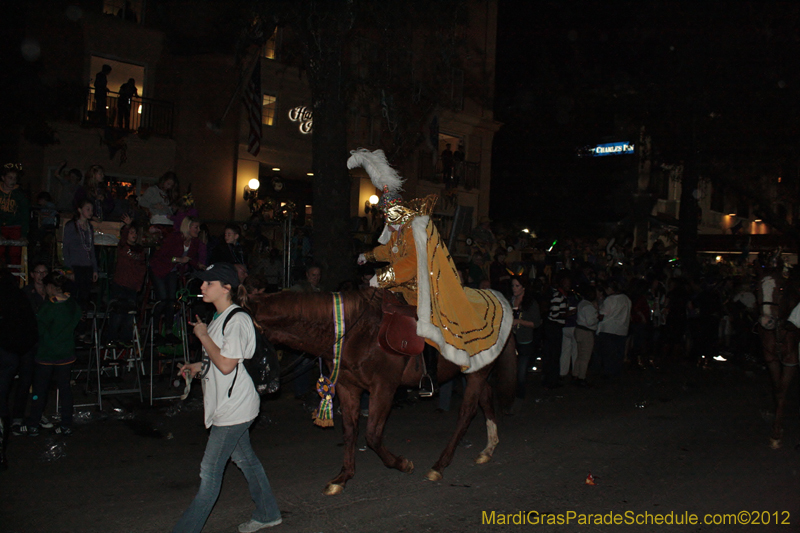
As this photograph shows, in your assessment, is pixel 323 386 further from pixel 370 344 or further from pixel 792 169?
pixel 792 169

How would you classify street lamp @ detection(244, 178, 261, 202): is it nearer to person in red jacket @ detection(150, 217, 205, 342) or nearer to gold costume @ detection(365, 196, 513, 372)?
person in red jacket @ detection(150, 217, 205, 342)

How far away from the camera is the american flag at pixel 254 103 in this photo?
60.8ft

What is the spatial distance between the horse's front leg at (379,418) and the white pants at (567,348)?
23.2 feet

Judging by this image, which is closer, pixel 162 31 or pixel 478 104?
pixel 162 31

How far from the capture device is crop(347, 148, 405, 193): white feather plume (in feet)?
21.0

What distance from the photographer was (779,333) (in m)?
7.86

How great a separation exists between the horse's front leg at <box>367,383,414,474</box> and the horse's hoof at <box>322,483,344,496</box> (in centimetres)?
42

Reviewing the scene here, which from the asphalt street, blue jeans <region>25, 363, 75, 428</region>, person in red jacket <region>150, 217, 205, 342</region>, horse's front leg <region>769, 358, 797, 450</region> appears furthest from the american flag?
horse's front leg <region>769, 358, 797, 450</region>

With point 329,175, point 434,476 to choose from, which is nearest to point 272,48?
point 329,175

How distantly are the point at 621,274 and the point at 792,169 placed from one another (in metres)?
11.2

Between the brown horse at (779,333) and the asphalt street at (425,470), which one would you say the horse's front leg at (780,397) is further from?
the asphalt street at (425,470)

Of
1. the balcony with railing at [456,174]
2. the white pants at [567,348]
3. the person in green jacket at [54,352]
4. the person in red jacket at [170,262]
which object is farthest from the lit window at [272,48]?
the person in green jacket at [54,352]

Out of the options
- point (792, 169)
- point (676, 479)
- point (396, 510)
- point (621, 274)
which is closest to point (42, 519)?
point (396, 510)

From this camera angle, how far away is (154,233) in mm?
10172
